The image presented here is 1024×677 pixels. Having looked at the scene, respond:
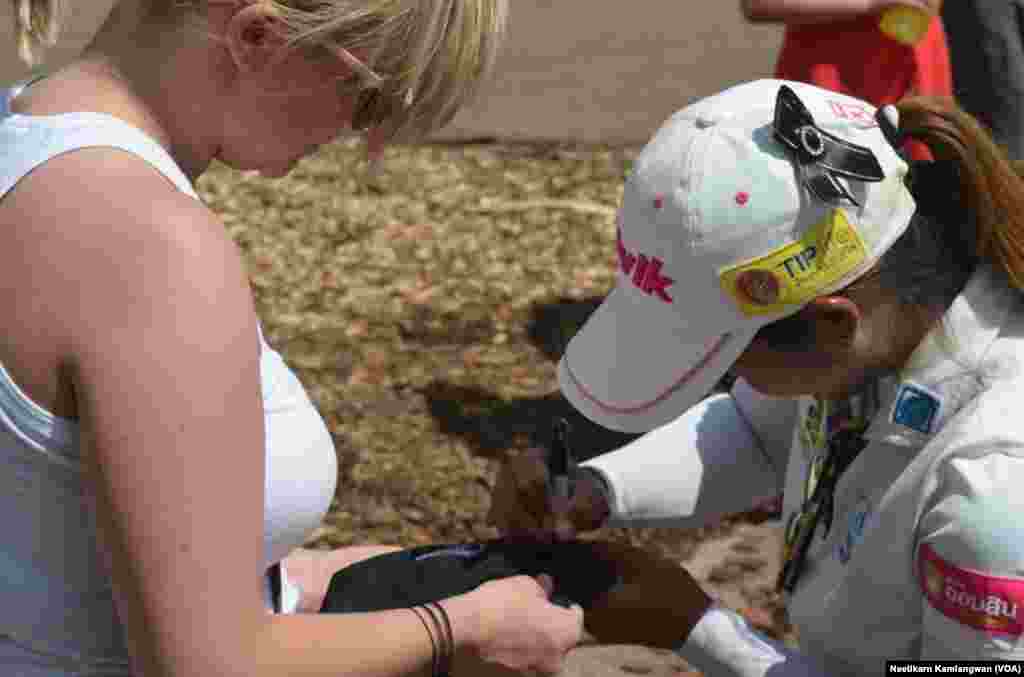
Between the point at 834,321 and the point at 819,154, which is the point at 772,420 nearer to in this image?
the point at 834,321

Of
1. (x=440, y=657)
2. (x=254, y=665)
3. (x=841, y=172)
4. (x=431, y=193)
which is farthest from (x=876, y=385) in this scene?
(x=431, y=193)

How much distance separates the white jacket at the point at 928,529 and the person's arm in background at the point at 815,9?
1.61 meters

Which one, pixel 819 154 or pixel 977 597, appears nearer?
pixel 977 597

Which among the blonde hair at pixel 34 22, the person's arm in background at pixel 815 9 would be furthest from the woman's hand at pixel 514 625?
the person's arm in background at pixel 815 9

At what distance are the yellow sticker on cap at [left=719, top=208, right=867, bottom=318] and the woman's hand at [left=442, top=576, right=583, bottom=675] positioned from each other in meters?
0.49

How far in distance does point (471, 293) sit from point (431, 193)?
2.70 feet

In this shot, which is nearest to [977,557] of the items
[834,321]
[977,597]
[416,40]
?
[977,597]

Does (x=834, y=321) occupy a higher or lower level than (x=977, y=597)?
higher

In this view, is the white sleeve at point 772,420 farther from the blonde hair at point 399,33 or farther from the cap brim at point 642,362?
the blonde hair at point 399,33

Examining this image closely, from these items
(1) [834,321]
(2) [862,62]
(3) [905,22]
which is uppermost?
(1) [834,321]

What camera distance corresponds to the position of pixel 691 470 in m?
2.63

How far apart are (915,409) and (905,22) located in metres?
1.95

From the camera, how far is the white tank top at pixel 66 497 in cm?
166

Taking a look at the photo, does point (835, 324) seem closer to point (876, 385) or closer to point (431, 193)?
point (876, 385)
